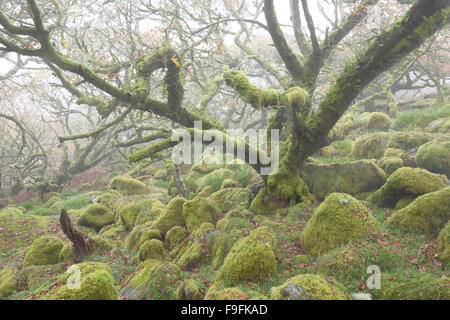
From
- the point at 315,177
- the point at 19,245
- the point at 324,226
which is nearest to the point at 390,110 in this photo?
the point at 315,177

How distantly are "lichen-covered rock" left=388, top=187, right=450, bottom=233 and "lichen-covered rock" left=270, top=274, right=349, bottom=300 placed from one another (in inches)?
105

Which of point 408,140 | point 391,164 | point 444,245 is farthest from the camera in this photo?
point 408,140

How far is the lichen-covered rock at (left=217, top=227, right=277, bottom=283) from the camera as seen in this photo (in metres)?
4.30

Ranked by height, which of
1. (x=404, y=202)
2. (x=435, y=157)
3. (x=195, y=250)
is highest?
(x=435, y=157)

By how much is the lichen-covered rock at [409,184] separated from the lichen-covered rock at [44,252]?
8.33 m

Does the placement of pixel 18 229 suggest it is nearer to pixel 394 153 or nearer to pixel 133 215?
pixel 133 215

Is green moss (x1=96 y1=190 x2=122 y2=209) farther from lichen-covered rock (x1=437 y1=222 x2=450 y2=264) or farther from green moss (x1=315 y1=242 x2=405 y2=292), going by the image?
lichen-covered rock (x1=437 y1=222 x2=450 y2=264)

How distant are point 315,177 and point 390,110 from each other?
354 inches

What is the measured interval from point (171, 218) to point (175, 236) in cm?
79

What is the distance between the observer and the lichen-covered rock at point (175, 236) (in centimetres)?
663

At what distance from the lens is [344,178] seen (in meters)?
7.63

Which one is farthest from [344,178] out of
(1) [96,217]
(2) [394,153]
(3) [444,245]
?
(1) [96,217]

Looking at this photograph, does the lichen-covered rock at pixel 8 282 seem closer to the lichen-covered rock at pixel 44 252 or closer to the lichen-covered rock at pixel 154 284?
the lichen-covered rock at pixel 44 252

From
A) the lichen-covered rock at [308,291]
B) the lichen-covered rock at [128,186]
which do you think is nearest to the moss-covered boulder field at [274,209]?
the lichen-covered rock at [308,291]
